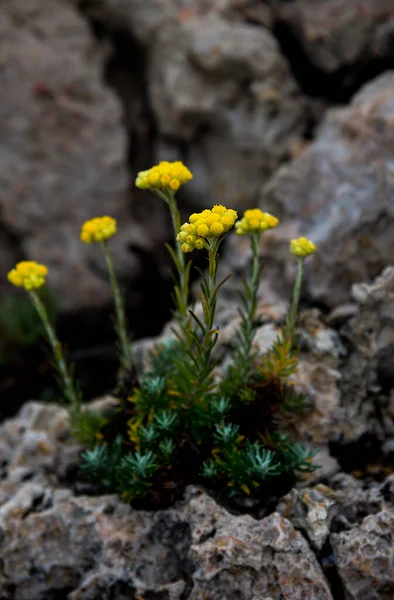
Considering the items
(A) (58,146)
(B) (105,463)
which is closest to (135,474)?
(B) (105,463)

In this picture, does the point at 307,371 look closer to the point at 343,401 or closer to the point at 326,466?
the point at 343,401

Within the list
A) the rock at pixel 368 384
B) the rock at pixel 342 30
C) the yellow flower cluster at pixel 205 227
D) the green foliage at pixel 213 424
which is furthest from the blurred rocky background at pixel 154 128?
the yellow flower cluster at pixel 205 227

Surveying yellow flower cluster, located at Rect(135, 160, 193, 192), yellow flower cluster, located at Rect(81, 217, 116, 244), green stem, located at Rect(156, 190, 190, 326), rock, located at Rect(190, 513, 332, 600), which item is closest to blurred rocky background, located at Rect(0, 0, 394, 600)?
rock, located at Rect(190, 513, 332, 600)

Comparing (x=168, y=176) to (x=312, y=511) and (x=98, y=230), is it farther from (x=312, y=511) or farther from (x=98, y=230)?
(x=312, y=511)

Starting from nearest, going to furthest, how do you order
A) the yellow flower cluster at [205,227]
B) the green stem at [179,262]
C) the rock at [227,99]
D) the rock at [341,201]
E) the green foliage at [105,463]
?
the yellow flower cluster at [205,227] → the green stem at [179,262] → the green foliage at [105,463] → the rock at [341,201] → the rock at [227,99]

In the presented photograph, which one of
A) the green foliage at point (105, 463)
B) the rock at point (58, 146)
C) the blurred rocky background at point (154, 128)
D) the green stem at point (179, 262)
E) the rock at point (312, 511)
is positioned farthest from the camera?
the rock at point (58, 146)

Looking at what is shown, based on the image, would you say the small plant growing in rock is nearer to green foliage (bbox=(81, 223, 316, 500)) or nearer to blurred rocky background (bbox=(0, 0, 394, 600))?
green foliage (bbox=(81, 223, 316, 500))

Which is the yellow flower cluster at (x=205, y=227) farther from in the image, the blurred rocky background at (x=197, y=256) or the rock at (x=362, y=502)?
the rock at (x=362, y=502)

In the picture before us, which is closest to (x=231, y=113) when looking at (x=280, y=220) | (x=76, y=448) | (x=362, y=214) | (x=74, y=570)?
(x=280, y=220)
